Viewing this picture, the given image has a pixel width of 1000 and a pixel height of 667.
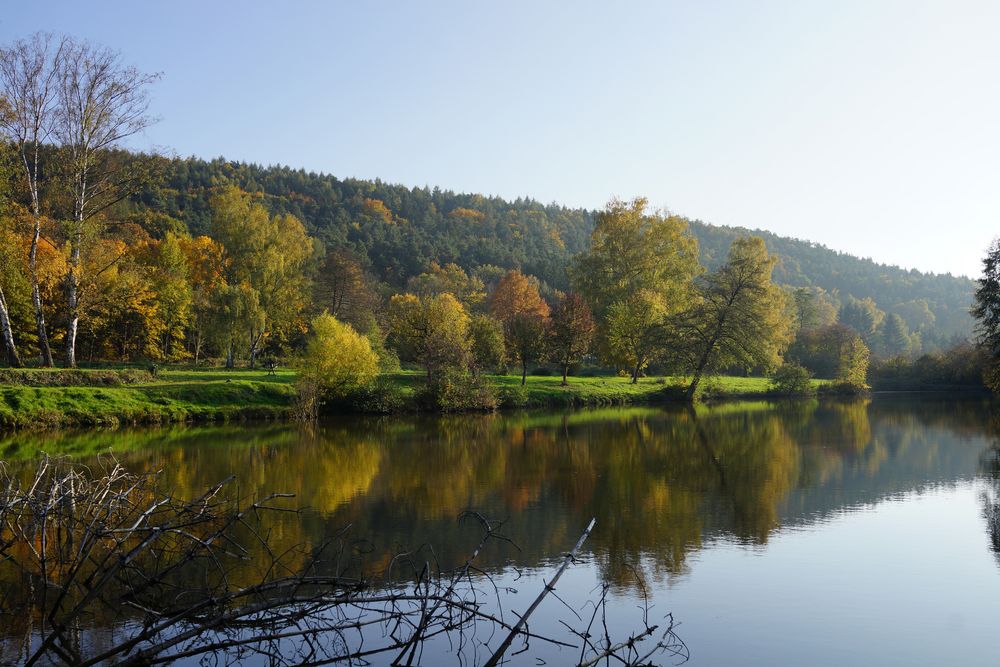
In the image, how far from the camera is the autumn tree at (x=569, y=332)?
4619 centimetres

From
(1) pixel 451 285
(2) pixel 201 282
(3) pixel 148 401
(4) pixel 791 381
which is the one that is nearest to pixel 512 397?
(3) pixel 148 401

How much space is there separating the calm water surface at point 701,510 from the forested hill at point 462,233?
5086 cm

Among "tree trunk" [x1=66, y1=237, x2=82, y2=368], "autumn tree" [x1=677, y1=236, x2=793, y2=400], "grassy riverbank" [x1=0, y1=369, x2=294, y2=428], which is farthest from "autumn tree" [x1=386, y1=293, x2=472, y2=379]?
"tree trunk" [x1=66, y1=237, x2=82, y2=368]

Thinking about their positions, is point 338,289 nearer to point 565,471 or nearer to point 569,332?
point 569,332

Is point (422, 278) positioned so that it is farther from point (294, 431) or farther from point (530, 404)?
point (294, 431)

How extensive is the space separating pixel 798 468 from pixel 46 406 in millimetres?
26524

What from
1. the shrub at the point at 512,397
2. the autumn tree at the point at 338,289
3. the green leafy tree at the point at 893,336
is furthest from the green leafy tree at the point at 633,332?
the green leafy tree at the point at 893,336

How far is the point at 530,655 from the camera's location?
25.4 ft

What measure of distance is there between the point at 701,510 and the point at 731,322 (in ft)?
111

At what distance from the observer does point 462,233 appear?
11475cm

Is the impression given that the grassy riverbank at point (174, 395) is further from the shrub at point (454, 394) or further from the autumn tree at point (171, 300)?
the autumn tree at point (171, 300)

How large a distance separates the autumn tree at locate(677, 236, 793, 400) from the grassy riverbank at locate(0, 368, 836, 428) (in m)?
5.56

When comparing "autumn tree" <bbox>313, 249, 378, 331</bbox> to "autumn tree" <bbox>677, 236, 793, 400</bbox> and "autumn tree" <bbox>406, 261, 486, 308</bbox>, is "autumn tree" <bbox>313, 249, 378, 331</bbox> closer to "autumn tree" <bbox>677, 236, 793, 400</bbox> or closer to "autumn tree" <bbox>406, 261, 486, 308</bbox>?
"autumn tree" <bbox>406, 261, 486, 308</bbox>

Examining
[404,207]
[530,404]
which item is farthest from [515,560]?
[404,207]
